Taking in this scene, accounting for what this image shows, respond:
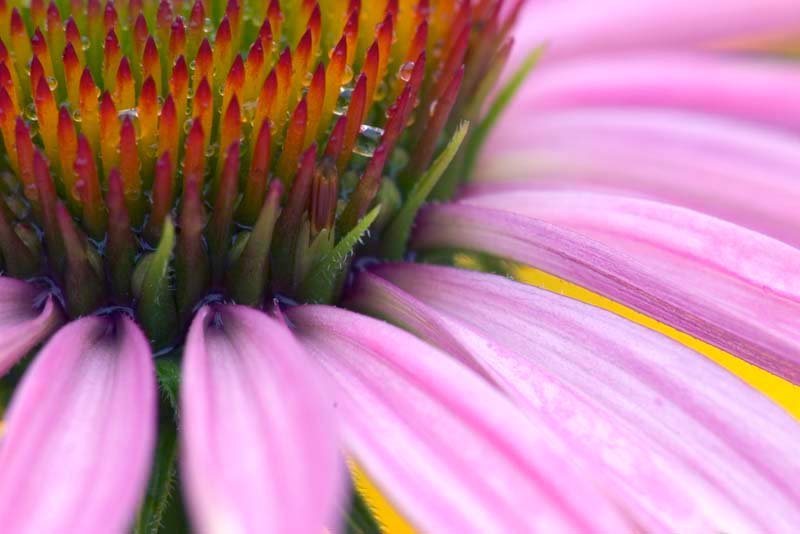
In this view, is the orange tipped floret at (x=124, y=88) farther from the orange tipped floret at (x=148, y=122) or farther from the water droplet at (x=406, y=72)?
the water droplet at (x=406, y=72)

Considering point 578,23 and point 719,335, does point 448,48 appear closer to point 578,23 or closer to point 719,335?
point 719,335

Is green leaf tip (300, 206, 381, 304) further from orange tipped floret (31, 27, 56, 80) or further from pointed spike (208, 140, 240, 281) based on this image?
orange tipped floret (31, 27, 56, 80)

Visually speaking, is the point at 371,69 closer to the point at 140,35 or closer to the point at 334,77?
the point at 334,77

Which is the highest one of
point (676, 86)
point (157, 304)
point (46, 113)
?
point (676, 86)

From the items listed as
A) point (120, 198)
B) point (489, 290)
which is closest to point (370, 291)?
point (489, 290)

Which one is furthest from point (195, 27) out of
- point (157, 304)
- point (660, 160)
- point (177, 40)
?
point (660, 160)

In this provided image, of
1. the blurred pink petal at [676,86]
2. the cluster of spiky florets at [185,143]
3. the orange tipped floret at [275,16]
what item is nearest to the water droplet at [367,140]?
the cluster of spiky florets at [185,143]
